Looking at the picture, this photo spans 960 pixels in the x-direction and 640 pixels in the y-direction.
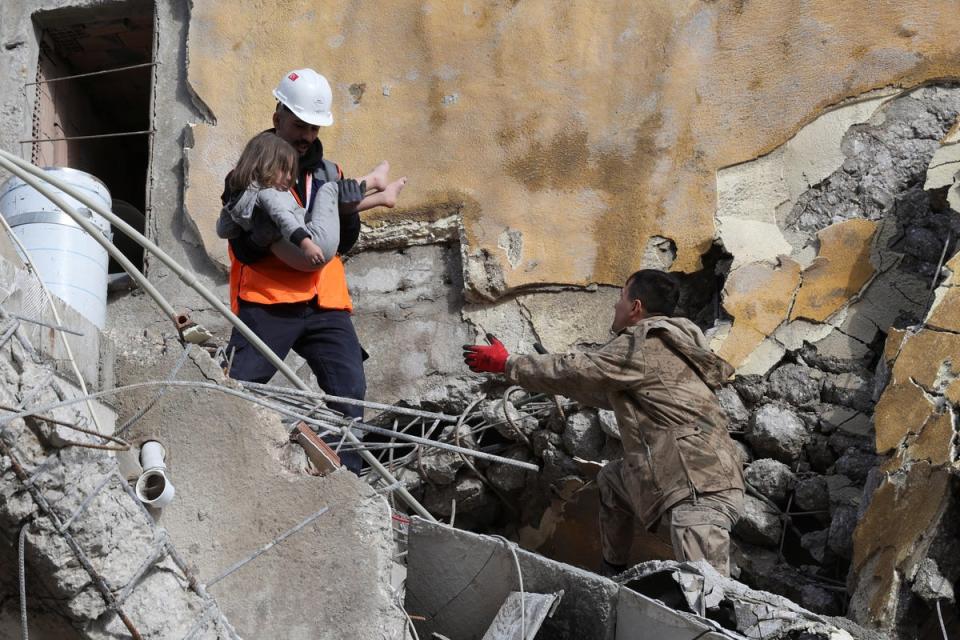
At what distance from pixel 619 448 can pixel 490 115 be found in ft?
6.12

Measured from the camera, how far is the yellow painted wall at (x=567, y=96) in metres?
5.75

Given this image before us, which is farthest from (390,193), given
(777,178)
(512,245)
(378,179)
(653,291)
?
(777,178)

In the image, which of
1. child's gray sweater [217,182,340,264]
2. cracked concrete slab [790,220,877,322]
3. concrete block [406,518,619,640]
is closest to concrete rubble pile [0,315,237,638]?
concrete block [406,518,619,640]

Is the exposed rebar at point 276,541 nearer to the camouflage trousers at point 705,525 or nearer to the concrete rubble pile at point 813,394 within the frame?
the camouflage trousers at point 705,525

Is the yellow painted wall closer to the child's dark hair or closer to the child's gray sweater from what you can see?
the child's gray sweater

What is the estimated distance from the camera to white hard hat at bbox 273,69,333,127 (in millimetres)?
5180

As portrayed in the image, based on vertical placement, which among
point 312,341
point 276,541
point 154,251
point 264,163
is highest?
point 154,251

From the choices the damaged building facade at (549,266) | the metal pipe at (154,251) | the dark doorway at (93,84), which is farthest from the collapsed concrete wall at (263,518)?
the dark doorway at (93,84)

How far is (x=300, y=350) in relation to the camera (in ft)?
16.4

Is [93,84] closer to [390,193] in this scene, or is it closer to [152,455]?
[390,193]

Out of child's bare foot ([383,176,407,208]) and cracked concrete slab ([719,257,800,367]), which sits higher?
child's bare foot ([383,176,407,208])

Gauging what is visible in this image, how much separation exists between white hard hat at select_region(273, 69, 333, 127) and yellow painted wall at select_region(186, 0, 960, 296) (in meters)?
1.08

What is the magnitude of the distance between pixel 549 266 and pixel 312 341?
133 cm

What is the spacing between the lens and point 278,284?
16.1 feet
